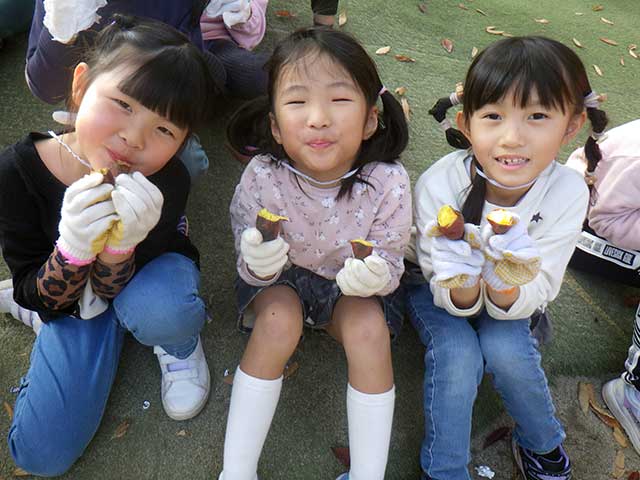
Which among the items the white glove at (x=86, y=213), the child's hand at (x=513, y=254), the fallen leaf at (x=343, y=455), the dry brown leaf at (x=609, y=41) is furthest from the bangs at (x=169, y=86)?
the dry brown leaf at (x=609, y=41)

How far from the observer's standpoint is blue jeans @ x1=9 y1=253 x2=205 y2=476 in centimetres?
157

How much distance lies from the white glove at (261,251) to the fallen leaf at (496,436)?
3.17 ft

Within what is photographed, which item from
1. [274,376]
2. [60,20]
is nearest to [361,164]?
[274,376]

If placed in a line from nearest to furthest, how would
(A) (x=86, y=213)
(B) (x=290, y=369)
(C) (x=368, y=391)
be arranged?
(A) (x=86, y=213) < (C) (x=368, y=391) < (B) (x=290, y=369)

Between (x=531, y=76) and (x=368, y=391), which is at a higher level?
(x=531, y=76)

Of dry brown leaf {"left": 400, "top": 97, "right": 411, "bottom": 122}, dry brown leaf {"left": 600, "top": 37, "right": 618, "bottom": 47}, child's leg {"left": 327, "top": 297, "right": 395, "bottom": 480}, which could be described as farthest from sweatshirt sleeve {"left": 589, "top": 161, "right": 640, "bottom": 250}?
dry brown leaf {"left": 600, "top": 37, "right": 618, "bottom": 47}

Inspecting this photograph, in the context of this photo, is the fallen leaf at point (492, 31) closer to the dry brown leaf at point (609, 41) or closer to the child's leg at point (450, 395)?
the dry brown leaf at point (609, 41)

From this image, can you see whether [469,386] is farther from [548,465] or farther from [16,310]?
[16,310]

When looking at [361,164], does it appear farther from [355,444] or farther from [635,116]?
[635,116]

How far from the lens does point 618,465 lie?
6.15ft

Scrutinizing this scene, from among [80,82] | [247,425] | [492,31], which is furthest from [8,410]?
[492,31]

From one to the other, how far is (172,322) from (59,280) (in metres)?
0.34

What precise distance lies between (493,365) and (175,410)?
1016 mm

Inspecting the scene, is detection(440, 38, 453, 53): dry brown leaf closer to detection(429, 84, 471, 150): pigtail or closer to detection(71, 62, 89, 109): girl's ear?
detection(429, 84, 471, 150): pigtail
